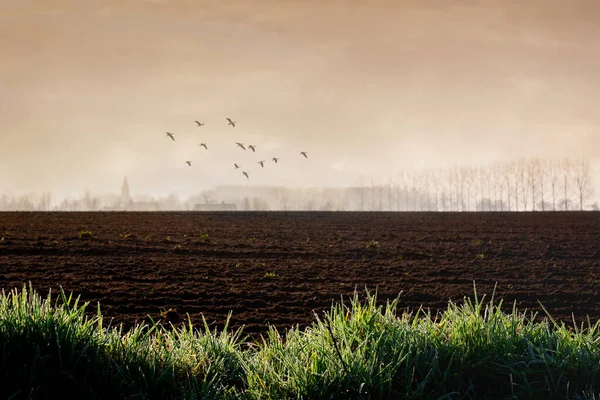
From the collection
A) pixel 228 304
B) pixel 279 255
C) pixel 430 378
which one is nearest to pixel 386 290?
pixel 228 304

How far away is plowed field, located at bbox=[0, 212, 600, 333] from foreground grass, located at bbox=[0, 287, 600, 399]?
119 inches

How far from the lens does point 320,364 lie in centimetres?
396

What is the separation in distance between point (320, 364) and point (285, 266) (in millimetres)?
8829

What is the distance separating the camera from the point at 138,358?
418 centimetres

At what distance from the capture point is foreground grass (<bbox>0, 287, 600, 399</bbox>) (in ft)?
12.4

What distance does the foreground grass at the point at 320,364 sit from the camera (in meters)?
3.78

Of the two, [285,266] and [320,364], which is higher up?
[320,364]

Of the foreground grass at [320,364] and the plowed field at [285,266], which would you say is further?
the plowed field at [285,266]

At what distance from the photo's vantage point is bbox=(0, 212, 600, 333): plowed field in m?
9.34

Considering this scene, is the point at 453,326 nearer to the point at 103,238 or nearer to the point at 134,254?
the point at 134,254

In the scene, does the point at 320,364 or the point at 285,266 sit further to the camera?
the point at 285,266

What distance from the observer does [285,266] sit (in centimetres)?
1277

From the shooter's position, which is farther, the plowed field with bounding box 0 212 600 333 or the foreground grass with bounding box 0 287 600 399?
the plowed field with bounding box 0 212 600 333

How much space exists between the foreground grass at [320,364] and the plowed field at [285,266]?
9.94ft
